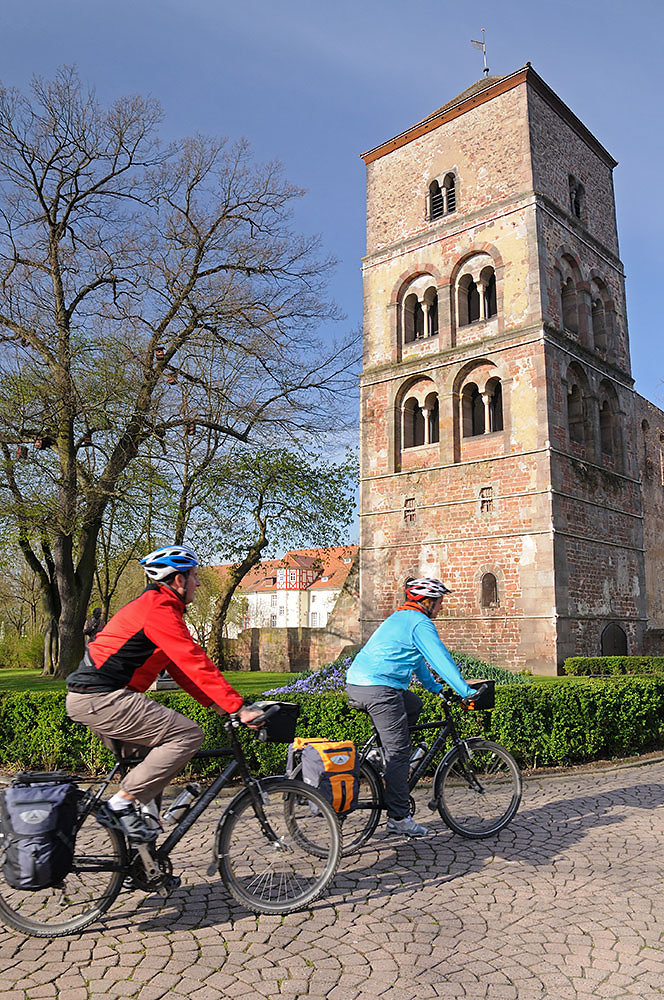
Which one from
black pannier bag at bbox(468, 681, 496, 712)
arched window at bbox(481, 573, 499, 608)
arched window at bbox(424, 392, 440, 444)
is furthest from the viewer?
arched window at bbox(424, 392, 440, 444)

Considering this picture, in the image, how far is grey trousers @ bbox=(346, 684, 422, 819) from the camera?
520 centimetres

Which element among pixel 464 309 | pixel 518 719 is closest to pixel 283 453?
pixel 464 309

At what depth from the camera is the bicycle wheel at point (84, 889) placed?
12.6 feet

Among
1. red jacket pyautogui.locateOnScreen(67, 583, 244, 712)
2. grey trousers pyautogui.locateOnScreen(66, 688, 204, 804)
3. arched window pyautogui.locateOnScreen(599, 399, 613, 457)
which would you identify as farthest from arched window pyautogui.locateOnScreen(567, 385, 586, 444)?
grey trousers pyautogui.locateOnScreen(66, 688, 204, 804)

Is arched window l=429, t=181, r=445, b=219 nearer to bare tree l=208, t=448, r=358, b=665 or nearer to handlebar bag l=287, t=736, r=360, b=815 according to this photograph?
bare tree l=208, t=448, r=358, b=665

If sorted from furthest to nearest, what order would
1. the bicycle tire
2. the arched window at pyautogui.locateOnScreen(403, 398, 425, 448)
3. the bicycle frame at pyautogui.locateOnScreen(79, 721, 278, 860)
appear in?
the arched window at pyautogui.locateOnScreen(403, 398, 425, 448) → the bicycle tire → the bicycle frame at pyautogui.locateOnScreen(79, 721, 278, 860)

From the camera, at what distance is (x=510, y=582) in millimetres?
21828

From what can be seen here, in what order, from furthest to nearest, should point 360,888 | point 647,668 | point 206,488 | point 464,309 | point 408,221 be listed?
point 408,221 < point 464,309 < point 206,488 < point 647,668 < point 360,888

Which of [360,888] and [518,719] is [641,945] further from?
[518,719]

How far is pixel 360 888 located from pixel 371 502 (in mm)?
21552

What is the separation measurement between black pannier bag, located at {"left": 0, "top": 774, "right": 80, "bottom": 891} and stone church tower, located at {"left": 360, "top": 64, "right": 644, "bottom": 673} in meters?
18.4

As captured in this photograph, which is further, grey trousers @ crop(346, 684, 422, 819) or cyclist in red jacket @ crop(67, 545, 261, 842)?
grey trousers @ crop(346, 684, 422, 819)

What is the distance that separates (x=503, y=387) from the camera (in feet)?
75.2

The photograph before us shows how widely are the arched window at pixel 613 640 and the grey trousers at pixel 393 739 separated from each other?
1926cm
